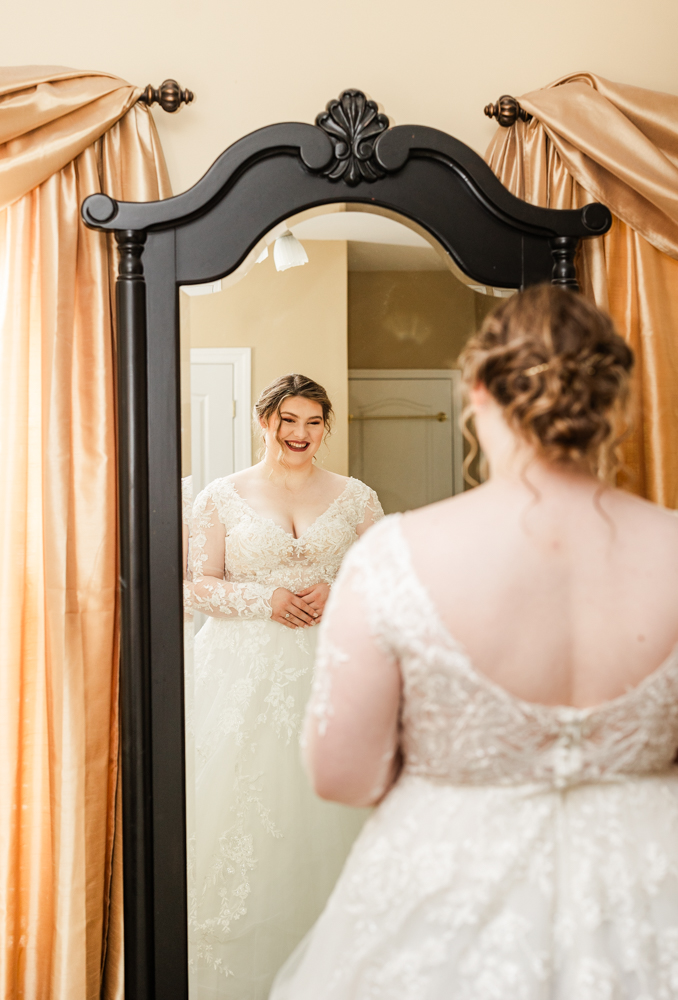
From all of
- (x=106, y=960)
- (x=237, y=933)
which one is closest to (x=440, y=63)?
(x=237, y=933)

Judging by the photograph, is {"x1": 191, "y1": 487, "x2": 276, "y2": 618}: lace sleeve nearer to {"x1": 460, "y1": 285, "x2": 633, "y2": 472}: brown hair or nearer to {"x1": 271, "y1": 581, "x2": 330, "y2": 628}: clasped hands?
{"x1": 271, "y1": 581, "x2": 330, "y2": 628}: clasped hands

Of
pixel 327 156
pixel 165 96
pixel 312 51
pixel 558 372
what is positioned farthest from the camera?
pixel 312 51

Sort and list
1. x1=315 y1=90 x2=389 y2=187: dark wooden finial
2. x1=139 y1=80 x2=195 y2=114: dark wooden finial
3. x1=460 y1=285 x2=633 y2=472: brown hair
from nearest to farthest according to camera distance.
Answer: x1=460 y1=285 x2=633 y2=472: brown hair → x1=315 y1=90 x2=389 y2=187: dark wooden finial → x1=139 y1=80 x2=195 y2=114: dark wooden finial

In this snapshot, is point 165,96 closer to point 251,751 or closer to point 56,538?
point 56,538

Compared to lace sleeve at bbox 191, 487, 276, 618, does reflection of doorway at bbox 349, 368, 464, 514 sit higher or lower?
higher

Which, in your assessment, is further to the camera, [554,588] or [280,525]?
[280,525]

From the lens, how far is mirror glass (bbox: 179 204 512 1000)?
4.22 ft

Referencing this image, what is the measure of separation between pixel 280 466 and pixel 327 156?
1.79 feet

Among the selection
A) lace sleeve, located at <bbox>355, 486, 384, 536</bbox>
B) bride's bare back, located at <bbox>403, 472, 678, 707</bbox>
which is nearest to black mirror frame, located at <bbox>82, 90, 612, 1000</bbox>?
lace sleeve, located at <bbox>355, 486, 384, 536</bbox>

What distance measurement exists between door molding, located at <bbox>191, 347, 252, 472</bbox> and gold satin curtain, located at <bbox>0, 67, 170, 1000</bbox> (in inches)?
10.2

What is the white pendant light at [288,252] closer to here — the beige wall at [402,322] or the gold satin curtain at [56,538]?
the beige wall at [402,322]

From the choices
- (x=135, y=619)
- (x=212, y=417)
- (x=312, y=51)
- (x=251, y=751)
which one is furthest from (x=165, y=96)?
(x=251, y=751)

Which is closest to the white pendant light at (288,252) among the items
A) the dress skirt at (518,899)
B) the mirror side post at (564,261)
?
the mirror side post at (564,261)

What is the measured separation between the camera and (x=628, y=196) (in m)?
1.46
